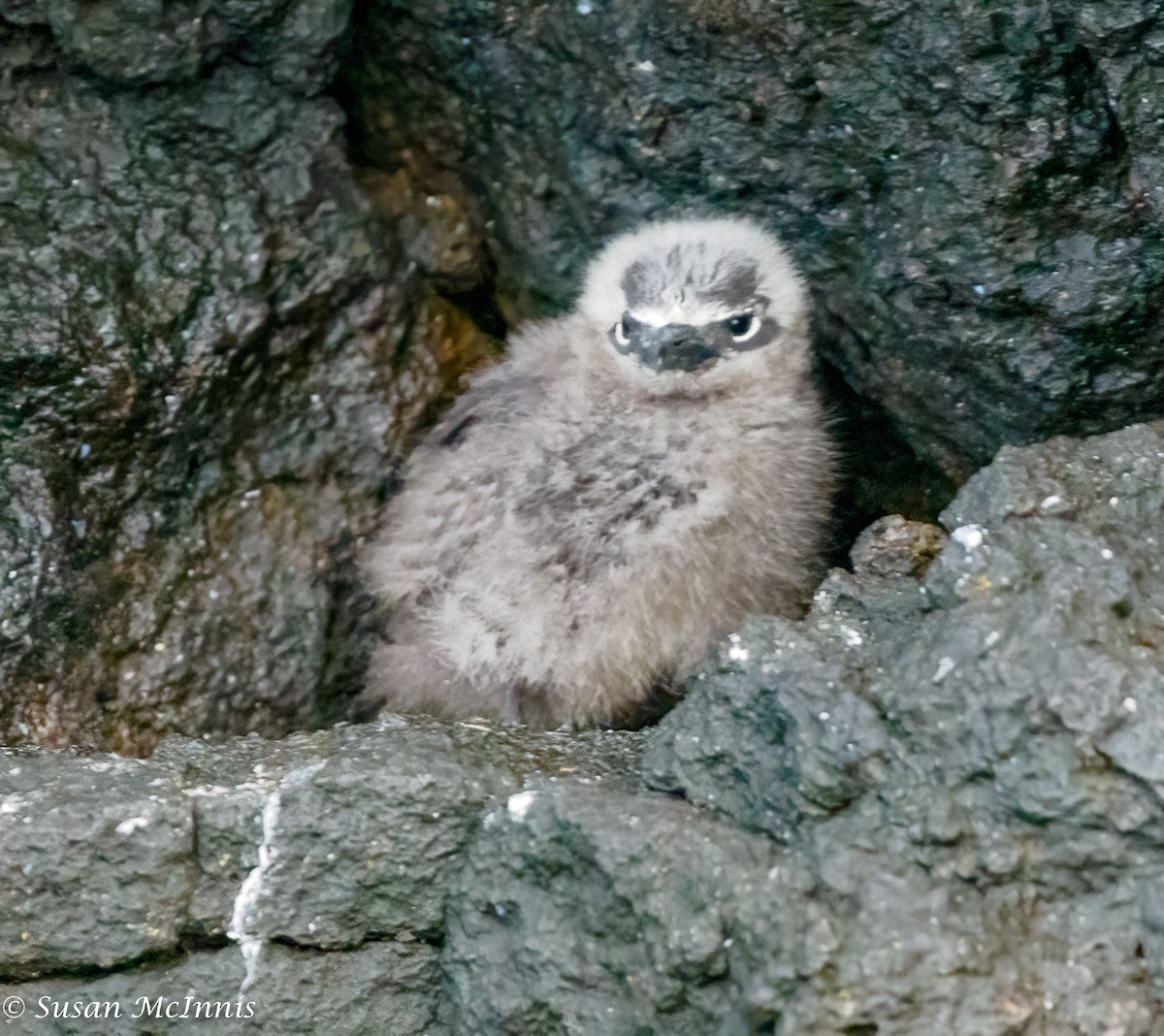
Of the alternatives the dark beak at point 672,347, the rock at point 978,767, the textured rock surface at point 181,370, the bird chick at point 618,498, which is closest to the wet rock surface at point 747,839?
the rock at point 978,767

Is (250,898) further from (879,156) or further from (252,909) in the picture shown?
(879,156)

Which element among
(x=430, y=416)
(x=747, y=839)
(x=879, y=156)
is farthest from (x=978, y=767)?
(x=430, y=416)

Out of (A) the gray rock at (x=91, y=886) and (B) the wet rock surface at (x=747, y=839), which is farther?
(A) the gray rock at (x=91, y=886)

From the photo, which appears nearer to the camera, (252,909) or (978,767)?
(978,767)

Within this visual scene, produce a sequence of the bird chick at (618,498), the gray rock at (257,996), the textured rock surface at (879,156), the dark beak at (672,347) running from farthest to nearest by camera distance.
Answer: the dark beak at (672,347) < the bird chick at (618,498) < the textured rock surface at (879,156) < the gray rock at (257,996)

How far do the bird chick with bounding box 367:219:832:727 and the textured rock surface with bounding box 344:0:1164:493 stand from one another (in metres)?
0.16

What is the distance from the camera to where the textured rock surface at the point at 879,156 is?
2.49 metres

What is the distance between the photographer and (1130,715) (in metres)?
1.90

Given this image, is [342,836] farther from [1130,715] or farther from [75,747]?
[1130,715]

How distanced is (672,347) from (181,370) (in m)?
1.01

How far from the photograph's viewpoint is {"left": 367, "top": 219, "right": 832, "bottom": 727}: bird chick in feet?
8.95

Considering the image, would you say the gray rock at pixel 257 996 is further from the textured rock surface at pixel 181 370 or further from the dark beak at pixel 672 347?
the dark beak at pixel 672 347

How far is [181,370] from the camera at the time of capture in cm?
293

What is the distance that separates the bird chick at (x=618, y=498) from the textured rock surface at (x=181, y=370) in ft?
0.71
